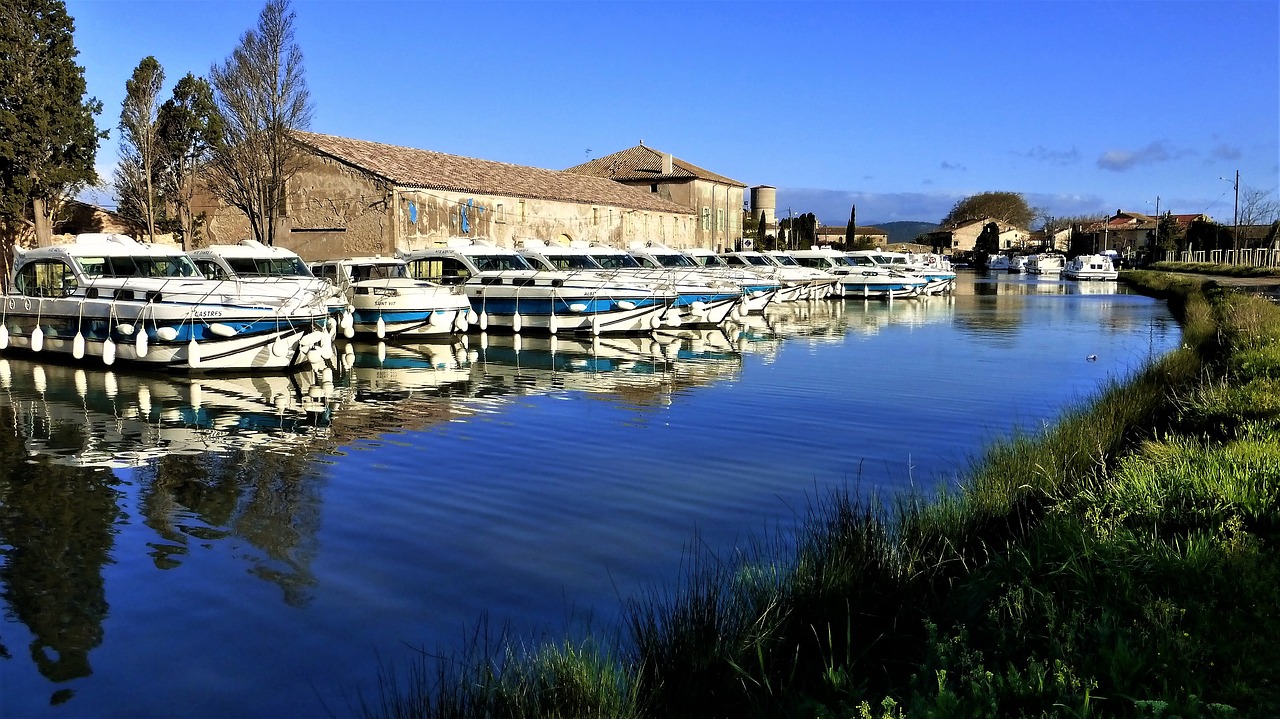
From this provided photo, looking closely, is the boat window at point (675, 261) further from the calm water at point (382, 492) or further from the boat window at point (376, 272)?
the calm water at point (382, 492)

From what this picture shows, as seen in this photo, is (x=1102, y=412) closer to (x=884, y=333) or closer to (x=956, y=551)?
(x=956, y=551)

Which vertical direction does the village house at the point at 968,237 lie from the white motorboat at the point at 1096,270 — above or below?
above

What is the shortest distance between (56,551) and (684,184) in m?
62.5

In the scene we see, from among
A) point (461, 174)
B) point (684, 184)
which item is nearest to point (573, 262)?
point (461, 174)

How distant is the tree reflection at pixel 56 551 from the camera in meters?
6.39

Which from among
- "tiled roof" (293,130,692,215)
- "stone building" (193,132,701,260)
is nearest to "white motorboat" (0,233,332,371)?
"stone building" (193,132,701,260)

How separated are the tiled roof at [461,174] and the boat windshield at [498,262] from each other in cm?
1300

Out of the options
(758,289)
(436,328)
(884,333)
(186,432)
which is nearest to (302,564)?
(186,432)

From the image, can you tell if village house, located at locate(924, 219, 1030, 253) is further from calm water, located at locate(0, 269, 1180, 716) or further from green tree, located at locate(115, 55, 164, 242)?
calm water, located at locate(0, 269, 1180, 716)

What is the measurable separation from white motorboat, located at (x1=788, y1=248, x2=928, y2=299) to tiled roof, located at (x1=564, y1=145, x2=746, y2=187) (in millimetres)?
21188

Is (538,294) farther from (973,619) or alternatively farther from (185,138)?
(185,138)

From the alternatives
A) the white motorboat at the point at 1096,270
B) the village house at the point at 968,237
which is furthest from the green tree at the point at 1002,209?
the white motorboat at the point at 1096,270

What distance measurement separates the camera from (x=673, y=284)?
2853cm

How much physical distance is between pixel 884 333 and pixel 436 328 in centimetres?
1258
